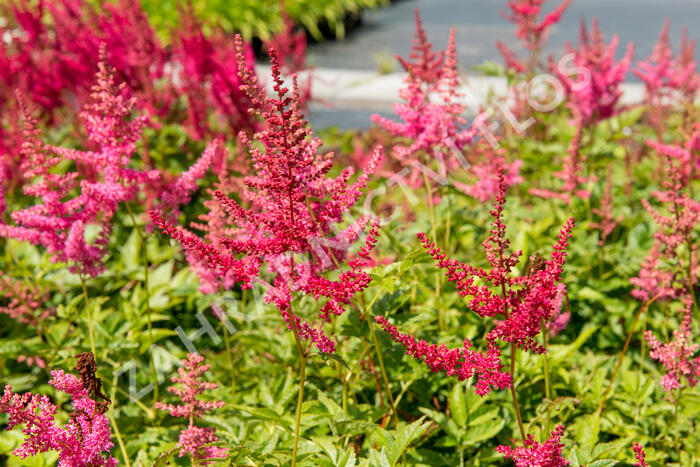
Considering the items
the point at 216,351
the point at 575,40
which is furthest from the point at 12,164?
the point at 575,40

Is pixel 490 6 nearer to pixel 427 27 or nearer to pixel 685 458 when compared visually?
pixel 427 27

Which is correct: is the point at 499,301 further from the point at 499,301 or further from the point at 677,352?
the point at 677,352

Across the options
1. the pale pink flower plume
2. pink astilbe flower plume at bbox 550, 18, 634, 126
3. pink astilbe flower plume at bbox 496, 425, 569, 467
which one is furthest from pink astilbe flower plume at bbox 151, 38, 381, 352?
the pale pink flower plume

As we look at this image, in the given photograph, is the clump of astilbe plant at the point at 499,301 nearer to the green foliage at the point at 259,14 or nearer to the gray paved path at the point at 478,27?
the green foliage at the point at 259,14

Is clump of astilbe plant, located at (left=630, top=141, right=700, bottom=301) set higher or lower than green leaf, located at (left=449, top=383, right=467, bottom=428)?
higher

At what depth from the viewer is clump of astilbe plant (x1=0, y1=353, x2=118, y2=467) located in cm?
135

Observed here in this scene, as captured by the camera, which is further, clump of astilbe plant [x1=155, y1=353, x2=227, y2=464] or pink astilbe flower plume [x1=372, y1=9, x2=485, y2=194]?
pink astilbe flower plume [x1=372, y1=9, x2=485, y2=194]

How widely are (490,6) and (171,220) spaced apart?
42.2 ft

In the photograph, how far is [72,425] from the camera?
1.39 m

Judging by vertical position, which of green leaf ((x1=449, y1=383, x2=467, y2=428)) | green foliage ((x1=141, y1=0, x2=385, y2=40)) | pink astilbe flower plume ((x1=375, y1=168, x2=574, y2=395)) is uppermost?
green foliage ((x1=141, y1=0, x2=385, y2=40))

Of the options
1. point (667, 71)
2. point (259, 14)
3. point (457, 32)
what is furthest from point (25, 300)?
point (457, 32)

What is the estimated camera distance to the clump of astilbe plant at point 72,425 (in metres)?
1.35

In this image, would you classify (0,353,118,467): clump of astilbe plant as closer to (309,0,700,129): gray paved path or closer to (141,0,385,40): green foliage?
(309,0,700,129): gray paved path

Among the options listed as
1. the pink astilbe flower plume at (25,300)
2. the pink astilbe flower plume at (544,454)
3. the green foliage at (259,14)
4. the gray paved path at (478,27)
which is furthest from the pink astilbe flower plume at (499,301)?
the gray paved path at (478,27)
